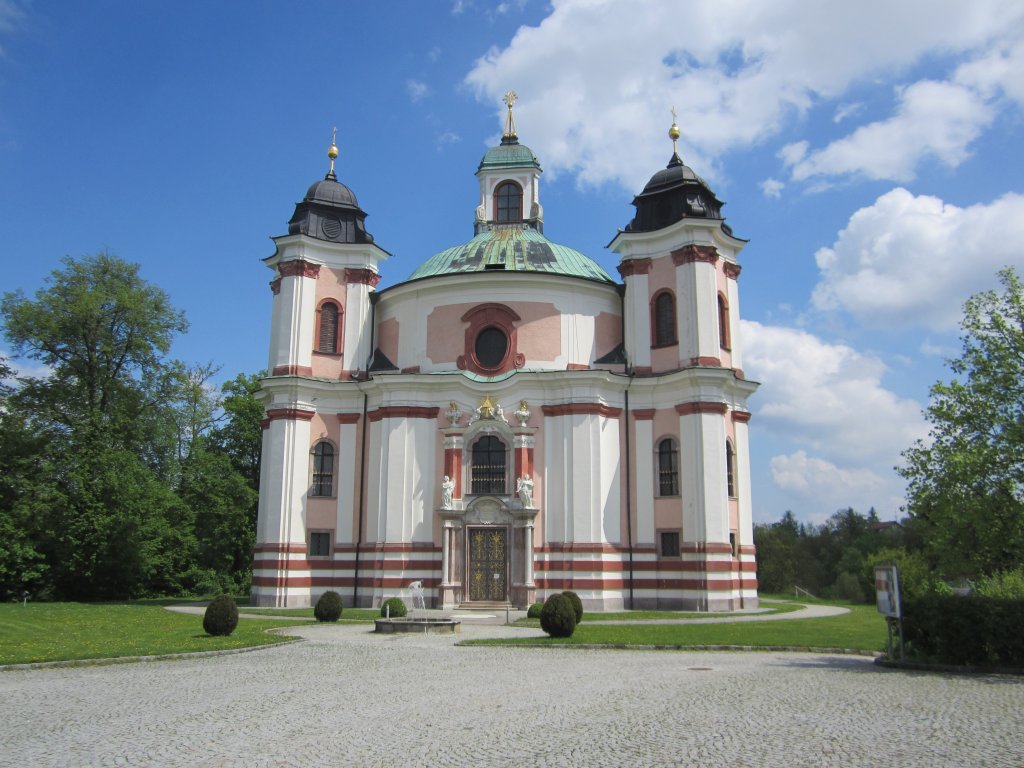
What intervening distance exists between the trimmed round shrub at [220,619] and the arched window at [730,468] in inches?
831

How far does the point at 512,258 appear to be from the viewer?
1570 inches

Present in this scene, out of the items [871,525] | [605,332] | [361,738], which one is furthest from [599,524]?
[871,525]

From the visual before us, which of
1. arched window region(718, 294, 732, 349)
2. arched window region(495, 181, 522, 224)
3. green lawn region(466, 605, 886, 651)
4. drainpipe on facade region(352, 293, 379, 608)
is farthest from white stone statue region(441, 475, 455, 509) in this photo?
arched window region(495, 181, 522, 224)

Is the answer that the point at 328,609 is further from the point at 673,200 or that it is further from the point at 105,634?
the point at 673,200

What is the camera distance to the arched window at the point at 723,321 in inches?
1466

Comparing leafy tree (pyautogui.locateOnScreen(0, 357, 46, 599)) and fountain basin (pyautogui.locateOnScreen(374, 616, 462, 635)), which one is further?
leafy tree (pyautogui.locateOnScreen(0, 357, 46, 599))

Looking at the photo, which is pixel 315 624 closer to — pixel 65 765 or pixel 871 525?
pixel 65 765

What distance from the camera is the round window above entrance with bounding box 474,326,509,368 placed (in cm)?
3772

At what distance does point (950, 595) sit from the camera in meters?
16.3

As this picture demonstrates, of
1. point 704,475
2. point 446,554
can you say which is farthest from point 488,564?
point 704,475

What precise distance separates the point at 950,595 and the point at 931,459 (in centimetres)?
348

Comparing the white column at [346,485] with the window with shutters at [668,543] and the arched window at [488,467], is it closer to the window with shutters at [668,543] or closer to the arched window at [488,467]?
the arched window at [488,467]

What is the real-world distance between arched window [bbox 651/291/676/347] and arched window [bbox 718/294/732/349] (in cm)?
215

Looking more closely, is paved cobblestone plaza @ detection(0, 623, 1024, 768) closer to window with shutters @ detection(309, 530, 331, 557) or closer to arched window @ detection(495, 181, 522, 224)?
window with shutters @ detection(309, 530, 331, 557)
